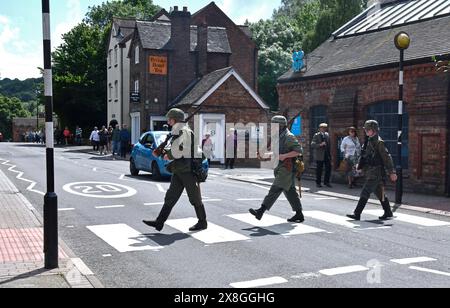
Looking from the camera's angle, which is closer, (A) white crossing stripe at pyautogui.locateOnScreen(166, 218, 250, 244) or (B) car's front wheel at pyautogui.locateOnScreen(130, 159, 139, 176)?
(A) white crossing stripe at pyautogui.locateOnScreen(166, 218, 250, 244)

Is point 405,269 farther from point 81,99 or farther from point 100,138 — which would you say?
point 81,99

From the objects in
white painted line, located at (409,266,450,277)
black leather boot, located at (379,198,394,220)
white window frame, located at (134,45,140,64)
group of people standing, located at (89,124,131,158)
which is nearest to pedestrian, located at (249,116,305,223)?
black leather boot, located at (379,198,394,220)

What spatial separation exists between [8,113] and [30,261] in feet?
385

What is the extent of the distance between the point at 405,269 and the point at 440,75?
10173 millimetres

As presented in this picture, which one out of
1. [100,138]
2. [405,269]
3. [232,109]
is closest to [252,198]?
[405,269]

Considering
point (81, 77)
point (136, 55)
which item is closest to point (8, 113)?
point (81, 77)

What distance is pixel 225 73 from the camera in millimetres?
33312

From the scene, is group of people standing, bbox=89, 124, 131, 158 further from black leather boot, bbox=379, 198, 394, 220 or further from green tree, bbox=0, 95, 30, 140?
green tree, bbox=0, 95, 30, 140

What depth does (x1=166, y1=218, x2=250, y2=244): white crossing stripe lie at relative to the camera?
8.82 metres

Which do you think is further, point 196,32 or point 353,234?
point 196,32

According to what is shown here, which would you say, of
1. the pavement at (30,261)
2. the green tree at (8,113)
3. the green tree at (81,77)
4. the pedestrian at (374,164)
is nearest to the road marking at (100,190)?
the pavement at (30,261)

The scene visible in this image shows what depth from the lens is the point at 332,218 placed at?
437 inches

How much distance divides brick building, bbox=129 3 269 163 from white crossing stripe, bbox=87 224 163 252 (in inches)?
860

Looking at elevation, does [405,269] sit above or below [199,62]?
below
